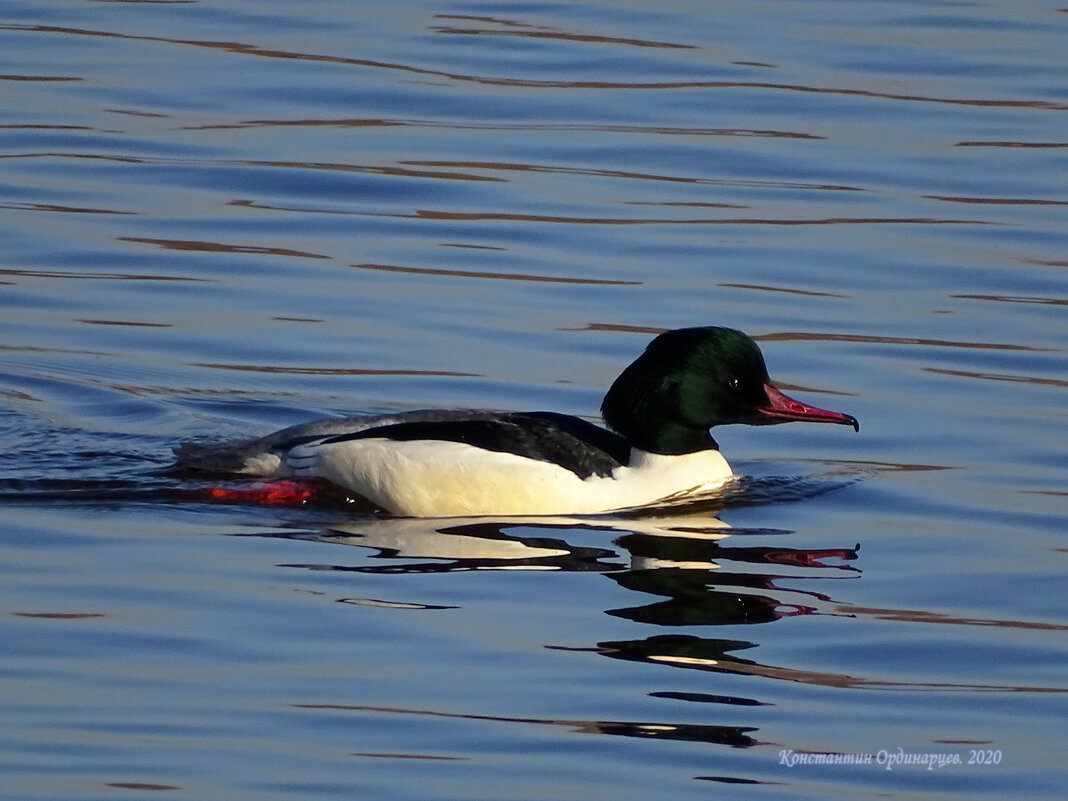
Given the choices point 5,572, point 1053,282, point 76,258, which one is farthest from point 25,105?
point 5,572

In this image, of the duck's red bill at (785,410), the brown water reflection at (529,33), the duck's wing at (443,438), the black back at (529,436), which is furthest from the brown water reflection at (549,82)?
the black back at (529,436)

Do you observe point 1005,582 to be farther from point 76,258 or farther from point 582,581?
point 76,258

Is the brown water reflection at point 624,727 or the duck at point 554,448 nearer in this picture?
the brown water reflection at point 624,727

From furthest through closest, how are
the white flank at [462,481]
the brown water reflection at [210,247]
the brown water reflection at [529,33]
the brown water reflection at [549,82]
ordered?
the brown water reflection at [529,33], the brown water reflection at [549,82], the brown water reflection at [210,247], the white flank at [462,481]

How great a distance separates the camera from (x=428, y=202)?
14.1m

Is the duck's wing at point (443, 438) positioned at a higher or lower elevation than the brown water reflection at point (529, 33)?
lower

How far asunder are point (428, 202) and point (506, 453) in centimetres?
565

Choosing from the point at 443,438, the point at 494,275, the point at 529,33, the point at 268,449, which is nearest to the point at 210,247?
the point at 494,275

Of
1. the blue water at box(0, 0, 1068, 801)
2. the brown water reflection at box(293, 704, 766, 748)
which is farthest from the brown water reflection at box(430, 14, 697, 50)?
the brown water reflection at box(293, 704, 766, 748)

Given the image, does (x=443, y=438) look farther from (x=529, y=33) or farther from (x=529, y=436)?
(x=529, y=33)

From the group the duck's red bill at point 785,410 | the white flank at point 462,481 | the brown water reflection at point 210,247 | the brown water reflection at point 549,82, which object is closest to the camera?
the white flank at point 462,481

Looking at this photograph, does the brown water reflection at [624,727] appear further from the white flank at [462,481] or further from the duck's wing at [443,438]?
the duck's wing at [443,438]

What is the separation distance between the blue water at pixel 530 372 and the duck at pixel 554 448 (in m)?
0.26

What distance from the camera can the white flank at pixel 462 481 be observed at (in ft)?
28.6
